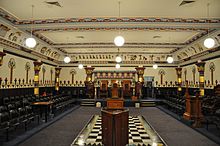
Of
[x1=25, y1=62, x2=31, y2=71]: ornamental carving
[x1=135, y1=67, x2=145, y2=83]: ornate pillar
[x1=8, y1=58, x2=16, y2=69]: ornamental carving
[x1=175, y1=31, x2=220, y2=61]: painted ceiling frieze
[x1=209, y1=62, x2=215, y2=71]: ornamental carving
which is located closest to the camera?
[x1=175, y1=31, x2=220, y2=61]: painted ceiling frieze

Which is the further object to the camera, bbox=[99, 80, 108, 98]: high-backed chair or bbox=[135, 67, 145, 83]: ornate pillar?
bbox=[135, 67, 145, 83]: ornate pillar

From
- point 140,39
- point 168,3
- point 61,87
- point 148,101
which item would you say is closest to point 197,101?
point 168,3

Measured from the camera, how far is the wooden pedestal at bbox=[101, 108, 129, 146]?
167 inches

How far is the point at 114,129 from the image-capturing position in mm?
4250

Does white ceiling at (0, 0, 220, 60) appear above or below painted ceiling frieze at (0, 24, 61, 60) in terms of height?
above

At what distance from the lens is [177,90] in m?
18.8

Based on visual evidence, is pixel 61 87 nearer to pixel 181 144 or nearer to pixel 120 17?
pixel 120 17

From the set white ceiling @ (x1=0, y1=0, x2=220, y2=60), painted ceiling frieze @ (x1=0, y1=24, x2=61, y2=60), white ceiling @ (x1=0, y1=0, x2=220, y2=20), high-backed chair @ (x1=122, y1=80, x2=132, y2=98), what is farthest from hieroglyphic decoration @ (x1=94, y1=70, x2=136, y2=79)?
white ceiling @ (x1=0, y1=0, x2=220, y2=20)

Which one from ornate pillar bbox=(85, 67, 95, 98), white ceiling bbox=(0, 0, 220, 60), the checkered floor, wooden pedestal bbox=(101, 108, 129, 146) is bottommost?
the checkered floor

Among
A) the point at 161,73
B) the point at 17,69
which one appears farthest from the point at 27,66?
the point at 161,73

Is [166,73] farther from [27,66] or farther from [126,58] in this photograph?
[27,66]

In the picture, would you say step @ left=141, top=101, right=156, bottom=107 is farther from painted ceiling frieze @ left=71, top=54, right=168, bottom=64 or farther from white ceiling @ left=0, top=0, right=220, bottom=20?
white ceiling @ left=0, top=0, right=220, bottom=20

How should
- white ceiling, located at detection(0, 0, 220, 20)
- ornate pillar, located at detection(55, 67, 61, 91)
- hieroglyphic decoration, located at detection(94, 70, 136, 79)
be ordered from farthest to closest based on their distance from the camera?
hieroglyphic decoration, located at detection(94, 70, 136, 79) < ornate pillar, located at detection(55, 67, 61, 91) < white ceiling, located at detection(0, 0, 220, 20)

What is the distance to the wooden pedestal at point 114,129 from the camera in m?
4.25
